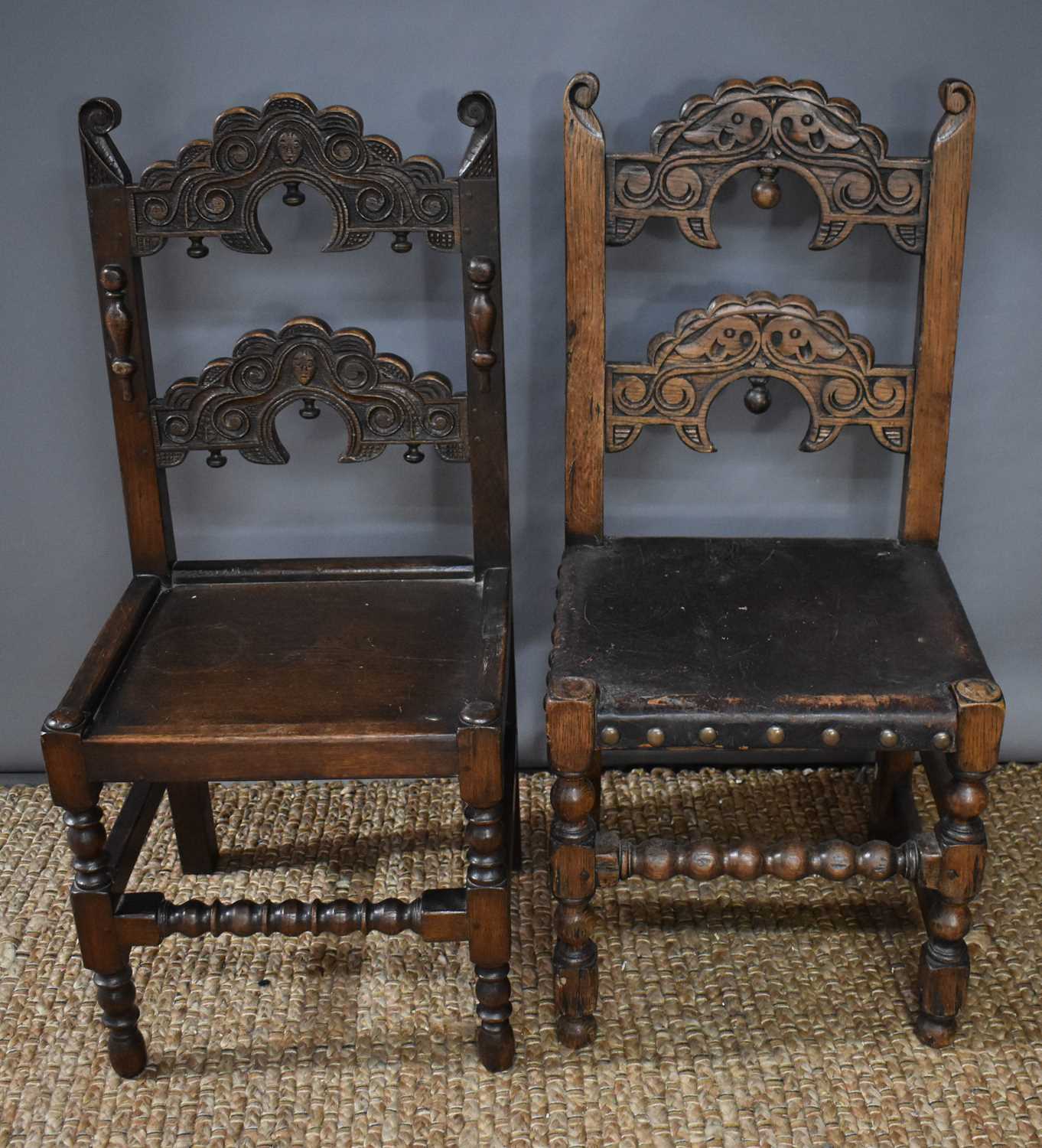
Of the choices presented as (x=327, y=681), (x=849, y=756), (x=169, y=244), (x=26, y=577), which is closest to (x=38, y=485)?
(x=26, y=577)

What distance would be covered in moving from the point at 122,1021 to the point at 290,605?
1.87 feet

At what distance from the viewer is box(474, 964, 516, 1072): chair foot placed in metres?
1.64

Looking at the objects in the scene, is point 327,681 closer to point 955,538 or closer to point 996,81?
point 955,538

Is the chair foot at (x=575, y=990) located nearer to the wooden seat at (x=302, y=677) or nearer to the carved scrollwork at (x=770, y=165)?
the wooden seat at (x=302, y=677)

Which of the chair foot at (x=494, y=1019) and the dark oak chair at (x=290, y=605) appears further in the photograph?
the chair foot at (x=494, y=1019)

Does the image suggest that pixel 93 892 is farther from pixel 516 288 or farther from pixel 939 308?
pixel 939 308

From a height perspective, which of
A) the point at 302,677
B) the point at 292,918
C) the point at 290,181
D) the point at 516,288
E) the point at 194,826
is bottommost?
the point at 194,826

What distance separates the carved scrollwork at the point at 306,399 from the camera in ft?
5.65

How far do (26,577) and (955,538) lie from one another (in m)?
1.49

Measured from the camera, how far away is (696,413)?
1787mm

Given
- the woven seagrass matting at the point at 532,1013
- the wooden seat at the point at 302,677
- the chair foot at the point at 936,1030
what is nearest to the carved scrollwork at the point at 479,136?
the wooden seat at the point at 302,677

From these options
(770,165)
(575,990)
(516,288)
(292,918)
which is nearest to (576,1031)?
(575,990)

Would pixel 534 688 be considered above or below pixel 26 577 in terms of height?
below

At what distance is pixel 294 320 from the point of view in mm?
1702
